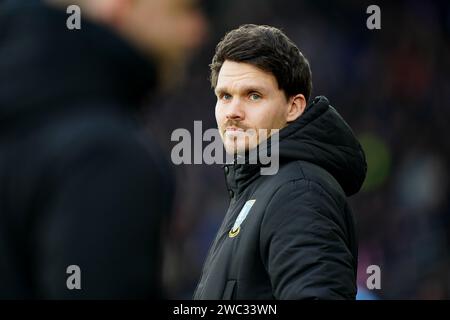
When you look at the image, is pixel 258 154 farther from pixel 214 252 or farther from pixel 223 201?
pixel 223 201

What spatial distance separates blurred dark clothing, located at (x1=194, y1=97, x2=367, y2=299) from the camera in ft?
9.04

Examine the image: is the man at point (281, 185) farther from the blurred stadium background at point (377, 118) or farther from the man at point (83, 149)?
the blurred stadium background at point (377, 118)

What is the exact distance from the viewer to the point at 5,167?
164 centimetres

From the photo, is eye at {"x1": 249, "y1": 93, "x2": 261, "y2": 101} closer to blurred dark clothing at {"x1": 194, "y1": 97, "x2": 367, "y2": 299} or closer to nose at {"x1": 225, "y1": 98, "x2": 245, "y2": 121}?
nose at {"x1": 225, "y1": 98, "x2": 245, "y2": 121}

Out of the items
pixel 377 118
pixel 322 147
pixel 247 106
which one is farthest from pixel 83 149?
pixel 377 118

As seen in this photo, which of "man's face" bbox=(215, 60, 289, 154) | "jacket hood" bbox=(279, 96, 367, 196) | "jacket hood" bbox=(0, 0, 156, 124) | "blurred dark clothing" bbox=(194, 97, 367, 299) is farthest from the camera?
"man's face" bbox=(215, 60, 289, 154)

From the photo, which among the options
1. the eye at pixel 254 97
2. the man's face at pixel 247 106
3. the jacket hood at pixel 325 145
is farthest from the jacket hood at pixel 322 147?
the eye at pixel 254 97

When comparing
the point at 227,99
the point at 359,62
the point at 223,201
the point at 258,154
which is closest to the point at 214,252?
the point at 258,154

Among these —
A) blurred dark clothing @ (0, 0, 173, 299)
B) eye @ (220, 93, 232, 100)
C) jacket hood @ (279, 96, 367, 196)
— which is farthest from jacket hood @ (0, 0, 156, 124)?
eye @ (220, 93, 232, 100)

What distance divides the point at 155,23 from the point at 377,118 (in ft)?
32.8

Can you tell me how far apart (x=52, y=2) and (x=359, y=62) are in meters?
10.3

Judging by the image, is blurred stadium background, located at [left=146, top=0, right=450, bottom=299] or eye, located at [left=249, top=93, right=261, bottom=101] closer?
eye, located at [left=249, top=93, right=261, bottom=101]

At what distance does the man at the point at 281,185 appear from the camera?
2.78 m

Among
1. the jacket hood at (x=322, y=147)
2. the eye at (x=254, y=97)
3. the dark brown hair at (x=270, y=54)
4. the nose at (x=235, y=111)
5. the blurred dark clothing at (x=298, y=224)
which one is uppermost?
the dark brown hair at (x=270, y=54)
